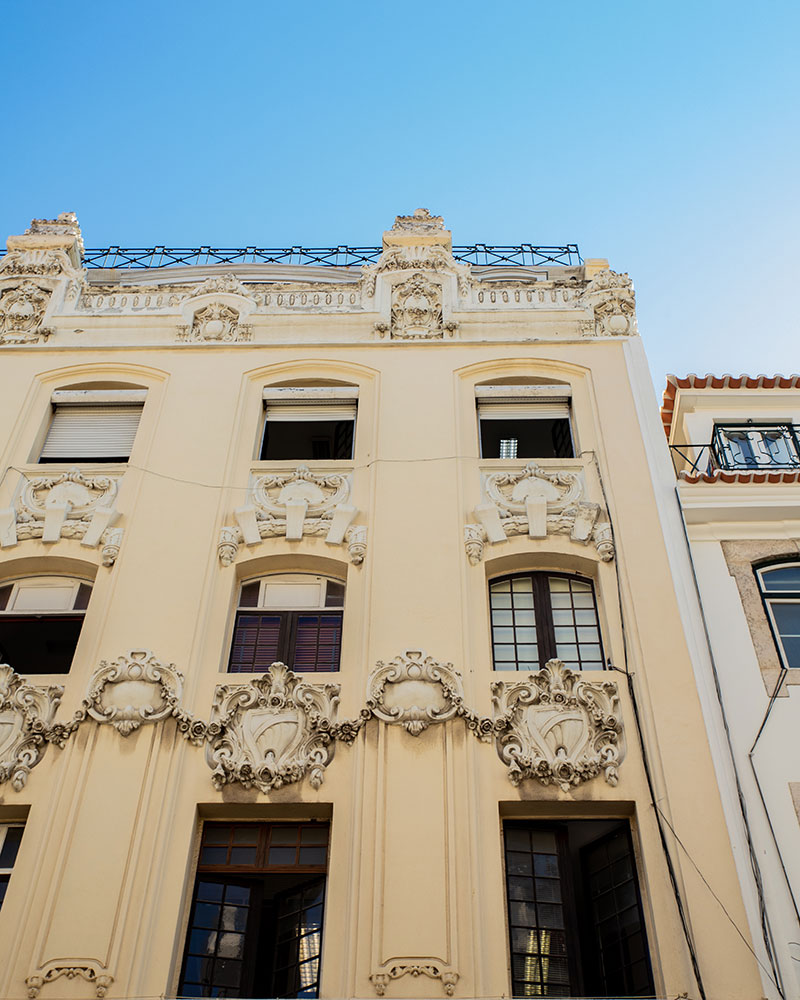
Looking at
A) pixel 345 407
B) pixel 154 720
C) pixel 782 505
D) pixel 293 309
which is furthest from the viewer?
pixel 293 309

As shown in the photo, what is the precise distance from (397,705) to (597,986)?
357 cm

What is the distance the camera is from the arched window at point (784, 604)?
12914 millimetres

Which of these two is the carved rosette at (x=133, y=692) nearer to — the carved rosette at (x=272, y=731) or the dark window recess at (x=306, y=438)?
the carved rosette at (x=272, y=731)

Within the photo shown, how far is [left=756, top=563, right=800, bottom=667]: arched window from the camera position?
Result: 42.4 ft

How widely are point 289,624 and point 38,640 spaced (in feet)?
11.0

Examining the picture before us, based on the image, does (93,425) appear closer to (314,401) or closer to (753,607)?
(314,401)

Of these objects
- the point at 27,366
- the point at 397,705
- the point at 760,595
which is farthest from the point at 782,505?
the point at 27,366

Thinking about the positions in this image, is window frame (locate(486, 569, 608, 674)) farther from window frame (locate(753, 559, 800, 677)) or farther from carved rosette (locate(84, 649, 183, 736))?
carved rosette (locate(84, 649, 183, 736))

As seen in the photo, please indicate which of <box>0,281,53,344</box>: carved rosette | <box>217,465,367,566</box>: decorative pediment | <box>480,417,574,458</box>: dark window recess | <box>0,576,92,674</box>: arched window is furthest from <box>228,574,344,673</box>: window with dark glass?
<box>0,281,53,344</box>: carved rosette

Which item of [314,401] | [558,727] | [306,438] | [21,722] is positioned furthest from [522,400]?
[21,722]

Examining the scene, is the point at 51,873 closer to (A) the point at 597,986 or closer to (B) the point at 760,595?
(A) the point at 597,986

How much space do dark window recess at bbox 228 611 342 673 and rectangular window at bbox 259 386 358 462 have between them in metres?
3.95

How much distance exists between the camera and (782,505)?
14.3 m

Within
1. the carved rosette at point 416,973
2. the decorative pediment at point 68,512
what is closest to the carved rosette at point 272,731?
the carved rosette at point 416,973
